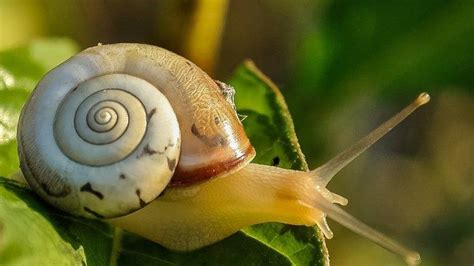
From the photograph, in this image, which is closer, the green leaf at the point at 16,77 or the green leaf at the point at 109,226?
the green leaf at the point at 109,226

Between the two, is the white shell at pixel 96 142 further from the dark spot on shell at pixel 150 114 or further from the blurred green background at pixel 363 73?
the blurred green background at pixel 363 73

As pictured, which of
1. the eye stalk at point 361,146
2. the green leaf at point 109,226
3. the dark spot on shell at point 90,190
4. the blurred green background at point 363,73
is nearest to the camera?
the green leaf at point 109,226

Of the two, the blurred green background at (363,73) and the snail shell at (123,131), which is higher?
the snail shell at (123,131)

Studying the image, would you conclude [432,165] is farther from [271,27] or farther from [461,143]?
[271,27]

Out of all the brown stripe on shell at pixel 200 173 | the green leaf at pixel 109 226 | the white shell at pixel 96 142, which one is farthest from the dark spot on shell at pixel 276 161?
the white shell at pixel 96 142

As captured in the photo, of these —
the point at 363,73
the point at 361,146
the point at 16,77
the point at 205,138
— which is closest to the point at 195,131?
the point at 205,138

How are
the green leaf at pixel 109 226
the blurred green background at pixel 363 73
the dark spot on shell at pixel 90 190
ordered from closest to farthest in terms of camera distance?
the green leaf at pixel 109 226
the dark spot on shell at pixel 90 190
the blurred green background at pixel 363 73

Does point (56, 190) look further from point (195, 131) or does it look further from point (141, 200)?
point (195, 131)
